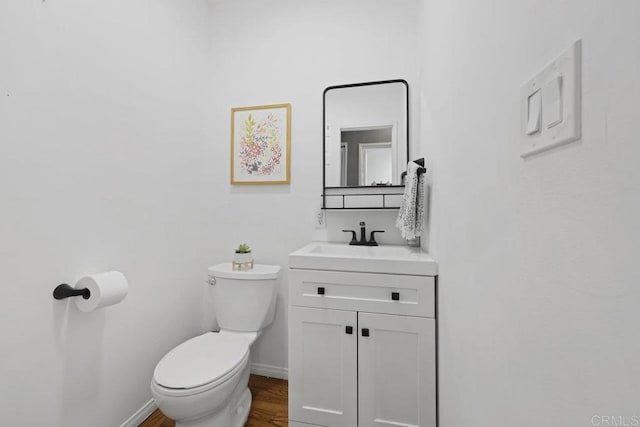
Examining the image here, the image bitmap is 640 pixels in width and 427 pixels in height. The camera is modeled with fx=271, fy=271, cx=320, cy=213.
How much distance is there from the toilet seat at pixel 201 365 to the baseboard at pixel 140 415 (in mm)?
450

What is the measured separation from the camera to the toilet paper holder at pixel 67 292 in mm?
1062

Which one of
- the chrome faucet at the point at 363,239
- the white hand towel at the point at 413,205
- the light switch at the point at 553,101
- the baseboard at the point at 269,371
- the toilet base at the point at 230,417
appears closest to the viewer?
the light switch at the point at 553,101

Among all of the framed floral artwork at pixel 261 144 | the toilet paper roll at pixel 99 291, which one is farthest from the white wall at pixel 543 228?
the toilet paper roll at pixel 99 291

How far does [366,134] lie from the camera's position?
1.78 metres

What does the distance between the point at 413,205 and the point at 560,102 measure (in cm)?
99

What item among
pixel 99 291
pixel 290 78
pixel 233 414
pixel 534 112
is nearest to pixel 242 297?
pixel 233 414

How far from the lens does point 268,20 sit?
6.27 ft

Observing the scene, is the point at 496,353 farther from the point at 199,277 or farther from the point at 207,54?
the point at 207,54

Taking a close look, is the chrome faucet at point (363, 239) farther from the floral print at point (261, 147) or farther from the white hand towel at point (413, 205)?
the floral print at point (261, 147)

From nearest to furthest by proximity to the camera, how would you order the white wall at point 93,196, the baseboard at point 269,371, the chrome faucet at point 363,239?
the white wall at point 93,196, the chrome faucet at point 363,239, the baseboard at point 269,371

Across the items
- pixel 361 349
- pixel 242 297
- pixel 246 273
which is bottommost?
pixel 361 349

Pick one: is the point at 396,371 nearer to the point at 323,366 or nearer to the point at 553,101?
the point at 323,366
